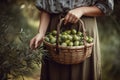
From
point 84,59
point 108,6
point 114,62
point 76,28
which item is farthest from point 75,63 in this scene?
point 114,62

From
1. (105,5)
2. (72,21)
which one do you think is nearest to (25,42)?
(72,21)

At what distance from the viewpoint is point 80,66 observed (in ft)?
9.70

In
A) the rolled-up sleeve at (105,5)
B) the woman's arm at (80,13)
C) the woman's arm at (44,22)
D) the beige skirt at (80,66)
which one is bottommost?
the beige skirt at (80,66)

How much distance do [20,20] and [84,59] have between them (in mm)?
3332

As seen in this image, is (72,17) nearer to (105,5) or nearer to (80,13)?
(80,13)

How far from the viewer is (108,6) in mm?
2891

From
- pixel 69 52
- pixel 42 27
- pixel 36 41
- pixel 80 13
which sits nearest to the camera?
pixel 69 52

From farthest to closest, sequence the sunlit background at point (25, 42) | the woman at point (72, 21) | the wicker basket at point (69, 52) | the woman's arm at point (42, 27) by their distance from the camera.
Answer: the woman's arm at point (42, 27) < the woman at point (72, 21) < the wicker basket at point (69, 52) < the sunlit background at point (25, 42)

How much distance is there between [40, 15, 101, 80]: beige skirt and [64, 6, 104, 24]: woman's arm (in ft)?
0.26

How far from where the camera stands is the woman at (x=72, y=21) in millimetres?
2869

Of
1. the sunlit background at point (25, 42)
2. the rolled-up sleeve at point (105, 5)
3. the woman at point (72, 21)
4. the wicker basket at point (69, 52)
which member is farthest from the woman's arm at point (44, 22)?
the rolled-up sleeve at point (105, 5)

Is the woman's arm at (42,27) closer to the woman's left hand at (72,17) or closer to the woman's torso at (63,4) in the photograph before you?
the woman's torso at (63,4)

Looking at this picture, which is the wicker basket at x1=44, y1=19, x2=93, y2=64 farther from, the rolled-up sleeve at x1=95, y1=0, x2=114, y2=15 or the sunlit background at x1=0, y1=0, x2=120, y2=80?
the rolled-up sleeve at x1=95, y1=0, x2=114, y2=15

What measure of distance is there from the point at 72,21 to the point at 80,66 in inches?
13.9
